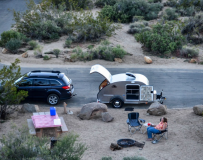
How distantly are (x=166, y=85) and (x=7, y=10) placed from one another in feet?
104

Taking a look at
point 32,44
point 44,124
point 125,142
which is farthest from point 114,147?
point 32,44

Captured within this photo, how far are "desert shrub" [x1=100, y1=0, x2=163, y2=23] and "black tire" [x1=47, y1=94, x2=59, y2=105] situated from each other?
23.1 meters

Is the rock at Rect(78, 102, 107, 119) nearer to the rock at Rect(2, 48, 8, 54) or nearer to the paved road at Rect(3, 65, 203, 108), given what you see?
the paved road at Rect(3, 65, 203, 108)

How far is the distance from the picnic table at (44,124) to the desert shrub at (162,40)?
625 inches

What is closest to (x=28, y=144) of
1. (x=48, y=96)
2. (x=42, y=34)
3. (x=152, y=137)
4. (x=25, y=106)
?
(x=152, y=137)

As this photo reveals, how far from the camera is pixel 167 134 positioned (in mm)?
11398

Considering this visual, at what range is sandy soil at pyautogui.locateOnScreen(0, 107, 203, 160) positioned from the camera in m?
9.84

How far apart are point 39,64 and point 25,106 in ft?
32.6

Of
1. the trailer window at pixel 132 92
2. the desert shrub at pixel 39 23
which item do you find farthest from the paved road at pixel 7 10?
the trailer window at pixel 132 92

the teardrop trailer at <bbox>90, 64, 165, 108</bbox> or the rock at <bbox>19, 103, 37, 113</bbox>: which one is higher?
the teardrop trailer at <bbox>90, 64, 165, 108</bbox>

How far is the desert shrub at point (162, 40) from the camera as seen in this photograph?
25.8 metres

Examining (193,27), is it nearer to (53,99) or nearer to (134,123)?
(53,99)

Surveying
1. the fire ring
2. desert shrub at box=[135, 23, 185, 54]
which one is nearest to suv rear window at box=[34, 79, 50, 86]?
the fire ring

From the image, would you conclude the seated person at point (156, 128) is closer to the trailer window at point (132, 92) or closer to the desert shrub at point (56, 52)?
the trailer window at point (132, 92)
